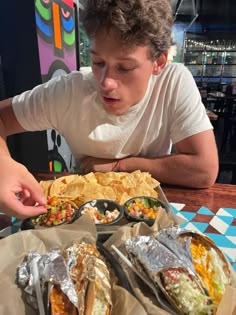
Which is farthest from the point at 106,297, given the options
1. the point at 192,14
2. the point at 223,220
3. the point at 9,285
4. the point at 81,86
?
the point at 192,14

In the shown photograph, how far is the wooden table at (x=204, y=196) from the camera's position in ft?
3.73

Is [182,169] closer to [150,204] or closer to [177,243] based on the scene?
[150,204]

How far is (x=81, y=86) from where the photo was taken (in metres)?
1.44

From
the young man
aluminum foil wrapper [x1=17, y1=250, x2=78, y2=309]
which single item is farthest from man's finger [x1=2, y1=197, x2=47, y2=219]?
the young man

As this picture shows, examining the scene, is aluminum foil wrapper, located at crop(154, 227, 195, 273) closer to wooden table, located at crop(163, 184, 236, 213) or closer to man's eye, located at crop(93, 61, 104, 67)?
wooden table, located at crop(163, 184, 236, 213)

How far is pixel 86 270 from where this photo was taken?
68cm

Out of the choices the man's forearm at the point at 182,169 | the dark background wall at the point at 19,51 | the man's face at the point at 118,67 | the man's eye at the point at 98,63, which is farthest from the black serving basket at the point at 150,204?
the dark background wall at the point at 19,51

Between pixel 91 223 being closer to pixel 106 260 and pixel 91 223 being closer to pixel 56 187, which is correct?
pixel 106 260

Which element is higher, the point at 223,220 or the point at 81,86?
the point at 81,86

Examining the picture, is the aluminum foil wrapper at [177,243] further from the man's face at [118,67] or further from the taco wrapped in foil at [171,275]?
the man's face at [118,67]

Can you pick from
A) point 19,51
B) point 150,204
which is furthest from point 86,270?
point 19,51

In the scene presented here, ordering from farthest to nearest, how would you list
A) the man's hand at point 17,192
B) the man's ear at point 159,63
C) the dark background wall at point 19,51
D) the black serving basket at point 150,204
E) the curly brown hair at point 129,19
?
the dark background wall at point 19,51 < the man's ear at point 159,63 < the curly brown hair at point 129,19 < the black serving basket at point 150,204 < the man's hand at point 17,192

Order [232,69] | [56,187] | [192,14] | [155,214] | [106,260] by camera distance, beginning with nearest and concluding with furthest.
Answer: [106,260], [155,214], [56,187], [192,14], [232,69]

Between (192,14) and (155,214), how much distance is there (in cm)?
757
